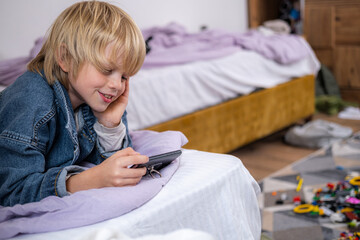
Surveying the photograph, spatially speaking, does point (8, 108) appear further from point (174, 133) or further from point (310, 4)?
point (310, 4)

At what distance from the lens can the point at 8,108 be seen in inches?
32.6

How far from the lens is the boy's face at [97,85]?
2.90 feet

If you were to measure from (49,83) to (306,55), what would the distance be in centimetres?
224

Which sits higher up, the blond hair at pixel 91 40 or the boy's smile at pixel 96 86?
the blond hair at pixel 91 40

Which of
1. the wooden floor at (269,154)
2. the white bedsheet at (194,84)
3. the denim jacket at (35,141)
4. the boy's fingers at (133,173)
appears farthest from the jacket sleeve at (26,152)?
the wooden floor at (269,154)

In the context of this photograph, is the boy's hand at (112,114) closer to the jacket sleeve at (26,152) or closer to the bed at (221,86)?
the jacket sleeve at (26,152)

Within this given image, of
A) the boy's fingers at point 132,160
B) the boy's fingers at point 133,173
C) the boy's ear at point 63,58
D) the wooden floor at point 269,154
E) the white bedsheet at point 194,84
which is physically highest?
the boy's ear at point 63,58

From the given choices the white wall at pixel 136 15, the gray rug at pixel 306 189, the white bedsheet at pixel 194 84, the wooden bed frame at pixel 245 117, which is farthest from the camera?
the white wall at pixel 136 15

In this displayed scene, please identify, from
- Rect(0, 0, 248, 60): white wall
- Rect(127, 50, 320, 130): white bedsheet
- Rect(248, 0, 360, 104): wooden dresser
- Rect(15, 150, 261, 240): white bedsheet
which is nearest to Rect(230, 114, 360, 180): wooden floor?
Rect(127, 50, 320, 130): white bedsheet

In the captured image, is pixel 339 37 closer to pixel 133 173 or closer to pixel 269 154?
pixel 269 154

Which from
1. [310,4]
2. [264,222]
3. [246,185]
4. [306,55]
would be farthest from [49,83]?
[310,4]

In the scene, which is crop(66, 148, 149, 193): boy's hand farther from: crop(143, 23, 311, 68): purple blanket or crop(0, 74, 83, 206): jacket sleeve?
crop(143, 23, 311, 68): purple blanket

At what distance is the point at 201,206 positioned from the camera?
0.80 meters

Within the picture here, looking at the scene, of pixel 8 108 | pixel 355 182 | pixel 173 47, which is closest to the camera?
pixel 8 108
